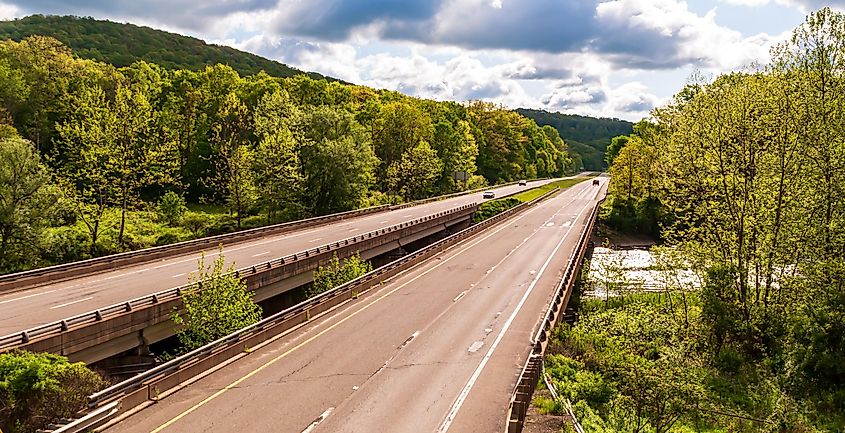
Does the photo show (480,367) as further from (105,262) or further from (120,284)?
(105,262)

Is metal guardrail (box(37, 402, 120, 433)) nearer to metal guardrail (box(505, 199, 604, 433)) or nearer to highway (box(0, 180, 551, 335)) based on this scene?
highway (box(0, 180, 551, 335))

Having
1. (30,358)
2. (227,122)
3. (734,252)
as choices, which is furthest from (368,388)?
(227,122)

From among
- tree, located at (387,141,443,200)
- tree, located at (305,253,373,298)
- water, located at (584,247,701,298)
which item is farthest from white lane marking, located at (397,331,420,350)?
tree, located at (387,141,443,200)

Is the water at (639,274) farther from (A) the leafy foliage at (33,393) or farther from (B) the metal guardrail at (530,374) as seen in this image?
(A) the leafy foliage at (33,393)

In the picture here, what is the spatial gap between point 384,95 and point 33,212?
9762 cm

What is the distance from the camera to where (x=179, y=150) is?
285ft

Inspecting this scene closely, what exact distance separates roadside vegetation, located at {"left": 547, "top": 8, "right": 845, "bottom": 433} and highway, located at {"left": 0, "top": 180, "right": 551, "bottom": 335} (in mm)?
19358

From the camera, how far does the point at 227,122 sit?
83.4m

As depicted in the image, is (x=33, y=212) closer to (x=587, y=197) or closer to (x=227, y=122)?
(x=227, y=122)

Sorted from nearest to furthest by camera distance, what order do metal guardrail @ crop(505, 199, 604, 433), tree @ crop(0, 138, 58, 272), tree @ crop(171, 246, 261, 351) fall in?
1. metal guardrail @ crop(505, 199, 604, 433)
2. tree @ crop(171, 246, 261, 351)
3. tree @ crop(0, 138, 58, 272)

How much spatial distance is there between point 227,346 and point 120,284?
11915mm

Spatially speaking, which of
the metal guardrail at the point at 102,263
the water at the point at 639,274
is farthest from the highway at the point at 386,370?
the metal guardrail at the point at 102,263

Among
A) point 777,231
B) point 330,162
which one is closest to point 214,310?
point 777,231

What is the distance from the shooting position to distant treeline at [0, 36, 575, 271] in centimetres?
4728
